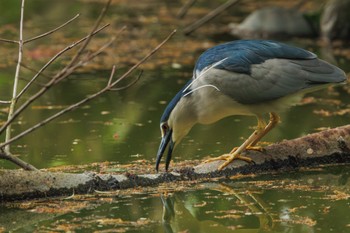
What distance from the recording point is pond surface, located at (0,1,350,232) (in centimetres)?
614

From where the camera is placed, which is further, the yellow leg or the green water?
the yellow leg

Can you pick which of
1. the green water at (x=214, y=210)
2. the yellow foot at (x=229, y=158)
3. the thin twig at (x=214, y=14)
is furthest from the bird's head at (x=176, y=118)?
the thin twig at (x=214, y=14)

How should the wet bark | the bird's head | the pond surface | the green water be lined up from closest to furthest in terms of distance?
the green water, the pond surface, the wet bark, the bird's head

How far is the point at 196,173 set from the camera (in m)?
7.11

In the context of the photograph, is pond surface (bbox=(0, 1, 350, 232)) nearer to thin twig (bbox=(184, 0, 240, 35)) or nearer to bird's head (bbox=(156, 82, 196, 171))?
bird's head (bbox=(156, 82, 196, 171))

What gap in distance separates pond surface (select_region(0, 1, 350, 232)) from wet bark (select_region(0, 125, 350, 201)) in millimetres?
83

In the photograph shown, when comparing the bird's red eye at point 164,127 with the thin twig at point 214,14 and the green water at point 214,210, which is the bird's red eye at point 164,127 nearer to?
the green water at point 214,210

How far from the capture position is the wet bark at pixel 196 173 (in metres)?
6.45

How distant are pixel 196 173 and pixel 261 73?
0.99m

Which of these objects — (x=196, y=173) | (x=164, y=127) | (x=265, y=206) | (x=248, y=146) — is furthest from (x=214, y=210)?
(x=248, y=146)

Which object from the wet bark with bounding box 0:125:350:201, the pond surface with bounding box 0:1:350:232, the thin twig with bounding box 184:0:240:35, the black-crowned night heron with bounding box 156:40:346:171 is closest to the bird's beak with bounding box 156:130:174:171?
the black-crowned night heron with bounding box 156:40:346:171

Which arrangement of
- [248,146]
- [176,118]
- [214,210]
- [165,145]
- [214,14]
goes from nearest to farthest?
1. [214,210]
2. [176,118]
3. [165,145]
4. [248,146]
5. [214,14]

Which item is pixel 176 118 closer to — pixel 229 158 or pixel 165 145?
pixel 165 145

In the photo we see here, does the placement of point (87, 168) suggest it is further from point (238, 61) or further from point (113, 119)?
point (113, 119)
